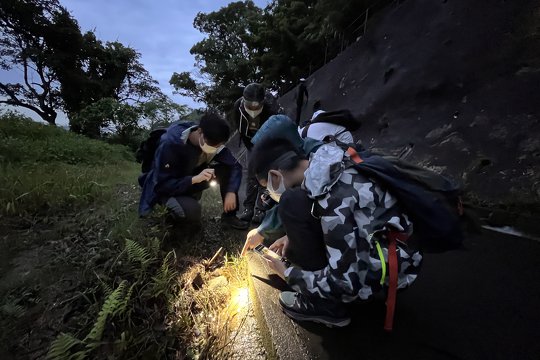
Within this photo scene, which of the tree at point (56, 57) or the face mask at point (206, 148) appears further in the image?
the tree at point (56, 57)

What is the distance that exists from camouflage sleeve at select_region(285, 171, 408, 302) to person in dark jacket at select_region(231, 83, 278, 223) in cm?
210

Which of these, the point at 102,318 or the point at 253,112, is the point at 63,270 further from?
the point at 253,112

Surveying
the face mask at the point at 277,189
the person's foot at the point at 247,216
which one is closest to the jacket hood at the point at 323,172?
the face mask at the point at 277,189

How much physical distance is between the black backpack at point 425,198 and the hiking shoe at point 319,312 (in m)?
0.58

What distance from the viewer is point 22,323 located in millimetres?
1521

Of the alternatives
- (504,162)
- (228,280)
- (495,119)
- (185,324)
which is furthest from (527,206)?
(185,324)

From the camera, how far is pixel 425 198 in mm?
1160

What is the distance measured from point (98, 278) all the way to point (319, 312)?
1541 millimetres

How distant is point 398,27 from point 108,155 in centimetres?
949

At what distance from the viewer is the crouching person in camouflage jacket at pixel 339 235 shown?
118 cm

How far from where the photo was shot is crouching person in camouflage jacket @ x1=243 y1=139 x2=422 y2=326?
118cm

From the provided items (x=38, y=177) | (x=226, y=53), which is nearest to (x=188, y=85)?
(x=226, y=53)

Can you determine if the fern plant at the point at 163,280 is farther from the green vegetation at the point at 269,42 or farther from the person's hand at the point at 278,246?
the green vegetation at the point at 269,42

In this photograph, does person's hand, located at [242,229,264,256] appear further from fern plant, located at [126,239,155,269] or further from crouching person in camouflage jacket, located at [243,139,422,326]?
fern plant, located at [126,239,155,269]
